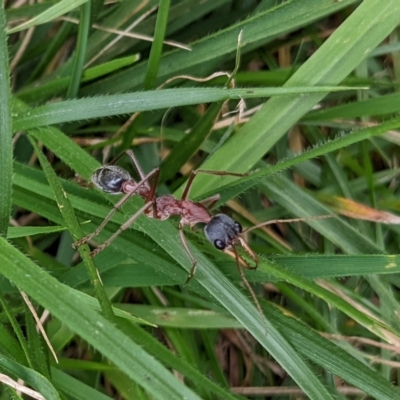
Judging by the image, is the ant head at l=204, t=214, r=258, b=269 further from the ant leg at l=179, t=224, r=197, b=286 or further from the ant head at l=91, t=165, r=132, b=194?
the ant head at l=91, t=165, r=132, b=194

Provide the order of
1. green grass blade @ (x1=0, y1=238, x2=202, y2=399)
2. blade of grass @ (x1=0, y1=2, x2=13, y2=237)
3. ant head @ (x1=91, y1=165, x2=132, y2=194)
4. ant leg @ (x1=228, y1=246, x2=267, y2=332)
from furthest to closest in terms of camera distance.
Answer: ant head @ (x1=91, y1=165, x2=132, y2=194)
ant leg @ (x1=228, y1=246, x2=267, y2=332)
blade of grass @ (x1=0, y1=2, x2=13, y2=237)
green grass blade @ (x1=0, y1=238, x2=202, y2=399)

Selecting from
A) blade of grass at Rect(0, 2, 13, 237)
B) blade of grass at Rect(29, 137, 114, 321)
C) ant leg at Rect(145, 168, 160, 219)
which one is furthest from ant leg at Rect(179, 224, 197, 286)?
blade of grass at Rect(0, 2, 13, 237)

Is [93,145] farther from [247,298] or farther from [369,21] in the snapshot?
[369,21]

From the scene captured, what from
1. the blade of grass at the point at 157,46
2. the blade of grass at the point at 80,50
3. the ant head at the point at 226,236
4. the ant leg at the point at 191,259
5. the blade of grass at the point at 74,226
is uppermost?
the blade of grass at the point at 157,46

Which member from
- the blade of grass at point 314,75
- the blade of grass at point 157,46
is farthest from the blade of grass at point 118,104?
the blade of grass at point 157,46

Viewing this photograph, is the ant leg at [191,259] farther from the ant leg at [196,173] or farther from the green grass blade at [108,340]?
the green grass blade at [108,340]

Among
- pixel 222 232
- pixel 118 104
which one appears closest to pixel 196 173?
pixel 222 232

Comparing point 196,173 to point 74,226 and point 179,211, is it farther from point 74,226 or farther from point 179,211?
point 74,226
